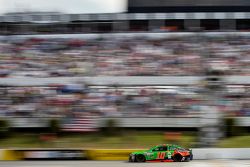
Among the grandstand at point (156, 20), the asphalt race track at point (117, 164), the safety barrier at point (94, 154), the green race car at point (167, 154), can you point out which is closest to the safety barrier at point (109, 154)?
the safety barrier at point (94, 154)

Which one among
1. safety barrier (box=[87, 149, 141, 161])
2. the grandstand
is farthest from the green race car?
the grandstand

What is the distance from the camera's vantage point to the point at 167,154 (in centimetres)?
1662

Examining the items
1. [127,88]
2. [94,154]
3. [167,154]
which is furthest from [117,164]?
[127,88]

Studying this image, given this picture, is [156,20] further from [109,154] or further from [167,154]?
[167,154]

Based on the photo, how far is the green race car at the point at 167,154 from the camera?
16.6 metres

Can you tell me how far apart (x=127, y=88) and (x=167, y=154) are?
595 centimetres

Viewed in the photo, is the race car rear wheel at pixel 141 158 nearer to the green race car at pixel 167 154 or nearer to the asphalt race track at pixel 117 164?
the green race car at pixel 167 154

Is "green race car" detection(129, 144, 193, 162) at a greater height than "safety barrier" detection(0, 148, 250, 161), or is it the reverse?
"green race car" detection(129, 144, 193, 162)

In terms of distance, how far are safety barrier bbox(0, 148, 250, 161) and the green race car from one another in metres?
1.51

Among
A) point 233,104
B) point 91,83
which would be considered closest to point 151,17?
point 91,83

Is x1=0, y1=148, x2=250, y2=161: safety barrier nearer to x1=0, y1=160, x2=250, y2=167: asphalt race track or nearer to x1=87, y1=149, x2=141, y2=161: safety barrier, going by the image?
x1=87, y1=149, x2=141, y2=161: safety barrier

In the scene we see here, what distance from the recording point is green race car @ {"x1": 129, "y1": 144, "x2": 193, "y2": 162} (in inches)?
653

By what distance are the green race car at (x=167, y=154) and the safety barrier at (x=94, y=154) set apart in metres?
1.51

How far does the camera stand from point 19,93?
21.8m
